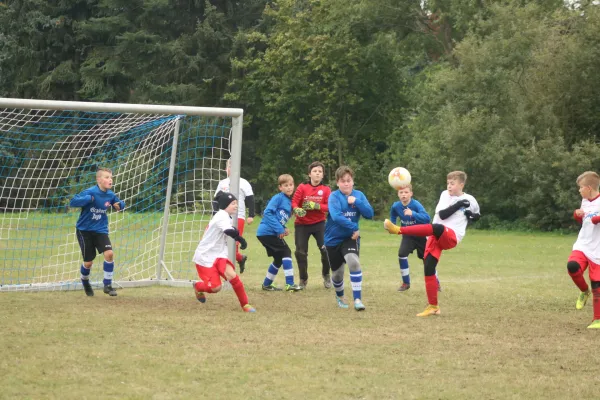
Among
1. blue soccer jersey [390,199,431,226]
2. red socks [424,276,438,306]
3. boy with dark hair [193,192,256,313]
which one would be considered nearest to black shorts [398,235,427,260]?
blue soccer jersey [390,199,431,226]

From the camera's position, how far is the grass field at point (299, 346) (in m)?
6.09

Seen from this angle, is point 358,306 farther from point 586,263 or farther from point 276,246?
point 586,263

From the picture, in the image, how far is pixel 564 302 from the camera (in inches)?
434

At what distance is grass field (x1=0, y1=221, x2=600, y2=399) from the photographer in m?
6.09

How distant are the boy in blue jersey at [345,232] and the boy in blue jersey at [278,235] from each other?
5.28 feet

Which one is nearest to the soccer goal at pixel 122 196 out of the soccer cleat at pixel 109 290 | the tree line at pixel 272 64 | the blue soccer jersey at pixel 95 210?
the soccer cleat at pixel 109 290

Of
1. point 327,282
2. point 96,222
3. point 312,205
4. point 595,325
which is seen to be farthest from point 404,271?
point 96,222

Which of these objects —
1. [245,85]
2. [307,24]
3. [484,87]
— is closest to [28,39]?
[245,85]

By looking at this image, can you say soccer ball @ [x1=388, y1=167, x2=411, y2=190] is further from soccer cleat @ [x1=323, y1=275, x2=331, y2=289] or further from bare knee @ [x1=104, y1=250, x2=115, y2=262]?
bare knee @ [x1=104, y1=250, x2=115, y2=262]

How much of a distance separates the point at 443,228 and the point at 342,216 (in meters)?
1.16

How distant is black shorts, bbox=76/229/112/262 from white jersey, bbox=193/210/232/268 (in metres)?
1.58

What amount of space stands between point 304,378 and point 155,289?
6.05 metres

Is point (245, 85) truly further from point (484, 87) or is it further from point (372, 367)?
point (372, 367)

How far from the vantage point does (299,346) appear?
761 cm
